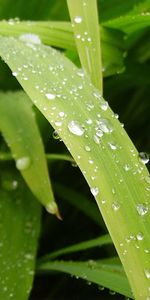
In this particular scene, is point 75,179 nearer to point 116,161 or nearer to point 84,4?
point 84,4

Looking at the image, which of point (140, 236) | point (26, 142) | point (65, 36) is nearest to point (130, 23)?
point (65, 36)

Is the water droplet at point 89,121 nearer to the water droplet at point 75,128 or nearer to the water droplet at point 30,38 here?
the water droplet at point 75,128

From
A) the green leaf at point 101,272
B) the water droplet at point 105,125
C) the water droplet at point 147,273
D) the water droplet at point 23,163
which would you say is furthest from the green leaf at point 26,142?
the water droplet at point 147,273

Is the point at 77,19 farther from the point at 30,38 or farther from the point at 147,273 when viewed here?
the point at 147,273

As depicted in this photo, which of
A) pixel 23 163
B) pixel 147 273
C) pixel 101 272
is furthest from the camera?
pixel 23 163

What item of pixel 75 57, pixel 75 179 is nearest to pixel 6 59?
pixel 75 57

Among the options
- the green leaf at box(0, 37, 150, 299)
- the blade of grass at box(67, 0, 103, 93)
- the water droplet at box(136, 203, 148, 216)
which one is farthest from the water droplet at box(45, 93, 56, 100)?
the water droplet at box(136, 203, 148, 216)
